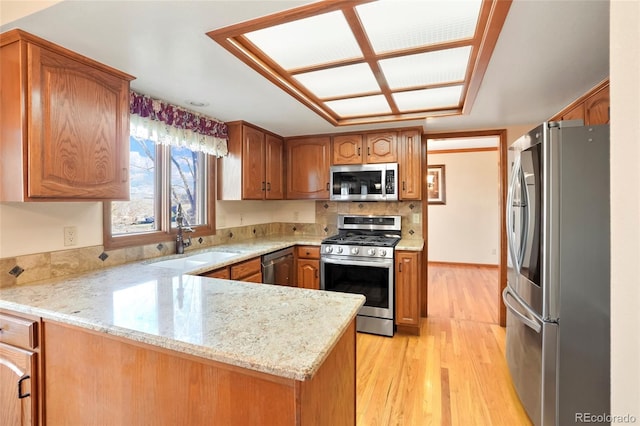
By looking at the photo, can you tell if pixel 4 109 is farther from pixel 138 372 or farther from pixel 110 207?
pixel 138 372

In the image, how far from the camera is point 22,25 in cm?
133

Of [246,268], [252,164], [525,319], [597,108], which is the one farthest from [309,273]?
[597,108]

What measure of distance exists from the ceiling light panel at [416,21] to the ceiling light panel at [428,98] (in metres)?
0.71

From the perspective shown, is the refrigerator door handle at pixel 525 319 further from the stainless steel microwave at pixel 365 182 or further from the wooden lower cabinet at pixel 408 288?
the stainless steel microwave at pixel 365 182

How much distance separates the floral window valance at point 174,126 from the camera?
215 cm

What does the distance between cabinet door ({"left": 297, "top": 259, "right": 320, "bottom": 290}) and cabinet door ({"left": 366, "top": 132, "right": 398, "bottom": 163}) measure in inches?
50.7

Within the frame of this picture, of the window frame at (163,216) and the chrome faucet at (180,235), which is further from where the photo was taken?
the chrome faucet at (180,235)

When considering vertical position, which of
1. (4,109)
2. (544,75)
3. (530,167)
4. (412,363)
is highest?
(544,75)

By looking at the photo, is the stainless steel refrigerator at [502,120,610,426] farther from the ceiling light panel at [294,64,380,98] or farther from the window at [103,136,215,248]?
the window at [103,136,215,248]

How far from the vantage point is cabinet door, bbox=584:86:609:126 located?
1.86m

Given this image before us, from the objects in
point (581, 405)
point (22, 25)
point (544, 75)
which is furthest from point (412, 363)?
point (22, 25)

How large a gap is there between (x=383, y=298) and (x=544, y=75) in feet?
7.14

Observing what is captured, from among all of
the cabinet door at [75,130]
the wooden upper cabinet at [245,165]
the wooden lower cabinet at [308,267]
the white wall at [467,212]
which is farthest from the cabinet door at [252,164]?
the white wall at [467,212]

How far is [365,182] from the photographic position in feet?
11.2
